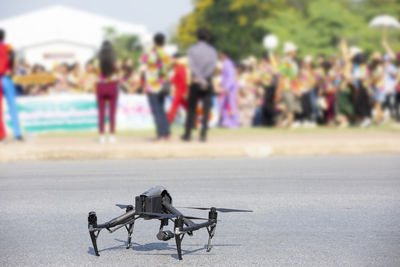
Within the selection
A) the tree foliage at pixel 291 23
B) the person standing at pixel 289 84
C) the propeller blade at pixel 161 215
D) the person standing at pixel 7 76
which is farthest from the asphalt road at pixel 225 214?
the tree foliage at pixel 291 23

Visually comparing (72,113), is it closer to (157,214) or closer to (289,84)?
(289,84)

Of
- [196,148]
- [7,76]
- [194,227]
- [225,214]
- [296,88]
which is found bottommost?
[225,214]

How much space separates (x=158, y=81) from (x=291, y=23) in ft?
193

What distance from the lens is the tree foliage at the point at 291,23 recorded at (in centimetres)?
6738

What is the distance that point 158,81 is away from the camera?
1655 cm

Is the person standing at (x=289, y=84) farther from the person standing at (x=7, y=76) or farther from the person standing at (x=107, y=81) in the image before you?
the person standing at (x=7, y=76)

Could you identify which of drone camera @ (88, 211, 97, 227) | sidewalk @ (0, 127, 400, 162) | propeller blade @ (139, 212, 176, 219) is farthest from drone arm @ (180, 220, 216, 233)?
sidewalk @ (0, 127, 400, 162)

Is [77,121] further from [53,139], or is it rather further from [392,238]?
[392,238]

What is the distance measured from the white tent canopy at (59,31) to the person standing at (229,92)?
57.3 meters

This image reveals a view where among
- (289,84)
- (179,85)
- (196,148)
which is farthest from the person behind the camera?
(289,84)

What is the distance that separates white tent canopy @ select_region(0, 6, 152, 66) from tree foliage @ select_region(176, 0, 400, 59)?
7.27m

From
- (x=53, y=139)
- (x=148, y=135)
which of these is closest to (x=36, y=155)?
(x=53, y=139)

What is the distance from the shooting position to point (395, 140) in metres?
15.9

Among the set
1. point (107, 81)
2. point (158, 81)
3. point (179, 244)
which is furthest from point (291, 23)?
point (179, 244)
